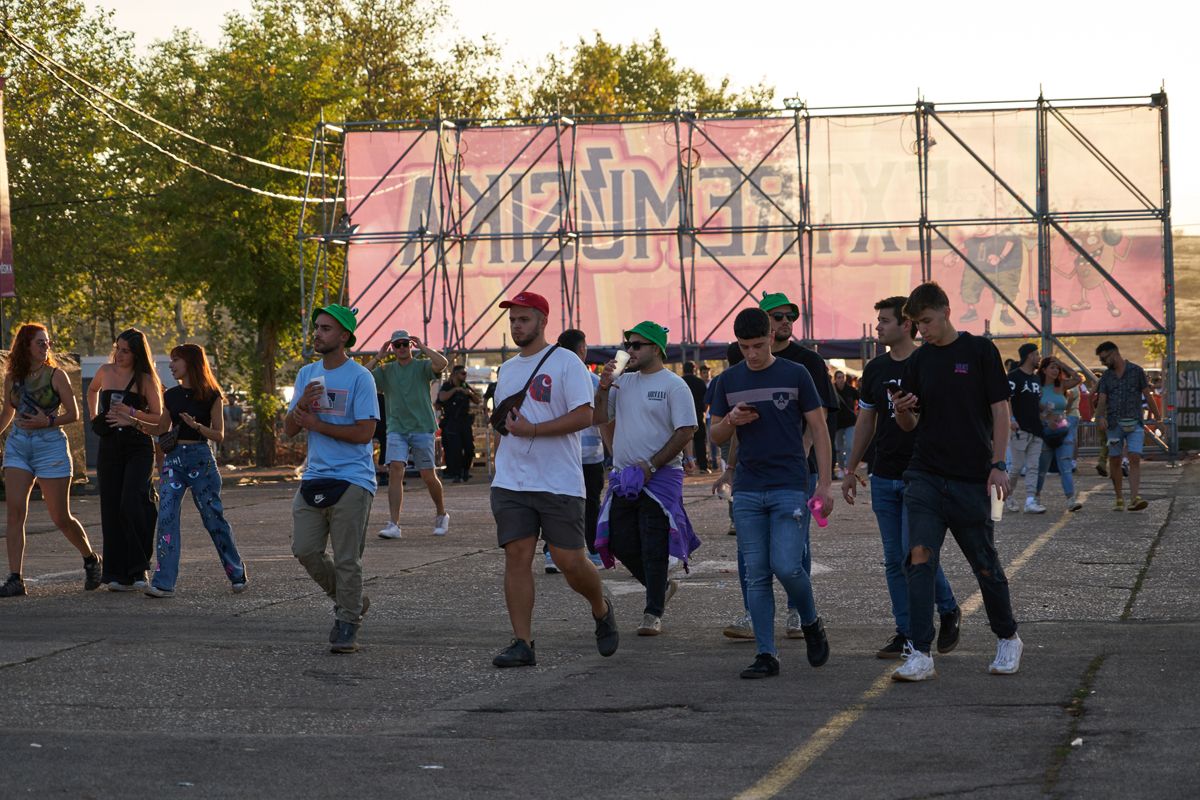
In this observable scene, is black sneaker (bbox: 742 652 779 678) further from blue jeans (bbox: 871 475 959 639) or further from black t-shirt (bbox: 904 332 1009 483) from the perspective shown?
black t-shirt (bbox: 904 332 1009 483)

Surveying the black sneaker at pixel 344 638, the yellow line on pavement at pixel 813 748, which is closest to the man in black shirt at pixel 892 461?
the yellow line on pavement at pixel 813 748

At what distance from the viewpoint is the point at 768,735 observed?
6.52 metres

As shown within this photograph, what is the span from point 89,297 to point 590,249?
62.5ft

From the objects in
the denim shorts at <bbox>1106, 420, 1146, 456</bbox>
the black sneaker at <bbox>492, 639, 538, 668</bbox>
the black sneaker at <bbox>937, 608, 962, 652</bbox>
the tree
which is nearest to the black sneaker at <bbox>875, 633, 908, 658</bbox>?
the black sneaker at <bbox>937, 608, 962, 652</bbox>

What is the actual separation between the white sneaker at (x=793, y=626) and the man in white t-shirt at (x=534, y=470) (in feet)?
4.48

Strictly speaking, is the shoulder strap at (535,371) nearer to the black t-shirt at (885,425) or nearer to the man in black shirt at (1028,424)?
the black t-shirt at (885,425)

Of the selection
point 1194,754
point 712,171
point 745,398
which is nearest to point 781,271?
point 712,171

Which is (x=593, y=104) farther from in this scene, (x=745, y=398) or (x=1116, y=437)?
(x=745, y=398)

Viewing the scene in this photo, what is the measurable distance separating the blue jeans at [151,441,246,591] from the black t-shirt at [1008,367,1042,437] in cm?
892

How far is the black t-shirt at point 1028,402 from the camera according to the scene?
1742 centimetres

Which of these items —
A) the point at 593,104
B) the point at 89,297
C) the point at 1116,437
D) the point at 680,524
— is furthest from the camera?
the point at 593,104

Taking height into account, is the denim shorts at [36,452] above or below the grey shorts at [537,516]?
above

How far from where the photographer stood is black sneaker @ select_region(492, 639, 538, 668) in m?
8.15

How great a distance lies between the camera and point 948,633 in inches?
331
